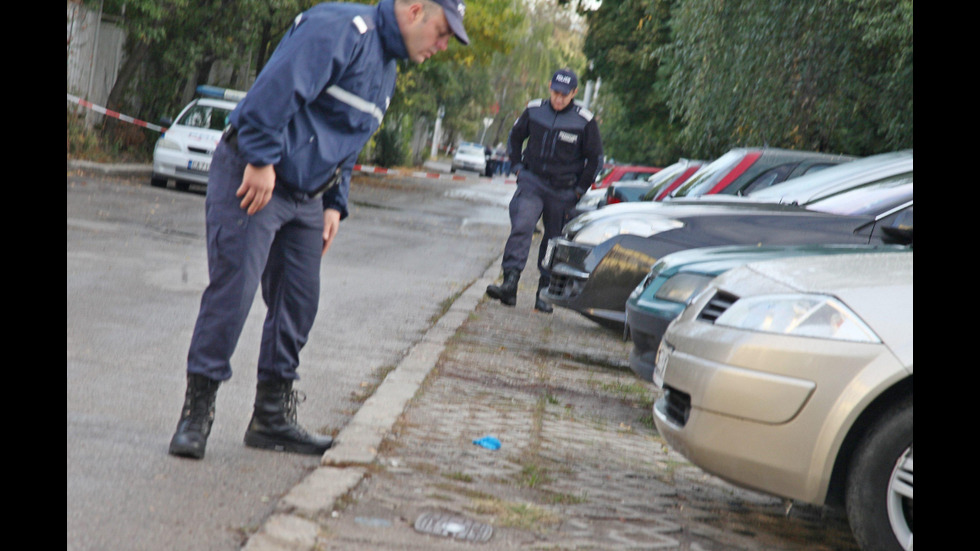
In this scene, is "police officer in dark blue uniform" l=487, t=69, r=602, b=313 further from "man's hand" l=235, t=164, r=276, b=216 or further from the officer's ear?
"man's hand" l=235, t=164, r=276, b=216

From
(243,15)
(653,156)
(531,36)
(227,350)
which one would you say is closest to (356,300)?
(227,350)

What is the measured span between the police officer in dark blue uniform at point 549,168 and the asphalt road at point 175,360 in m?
0.71

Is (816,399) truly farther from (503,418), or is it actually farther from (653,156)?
(653,156)

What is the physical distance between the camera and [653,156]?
39344mm

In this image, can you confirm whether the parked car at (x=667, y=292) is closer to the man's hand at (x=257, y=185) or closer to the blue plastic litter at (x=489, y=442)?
the blue plastic litter at (x=489, y=442)

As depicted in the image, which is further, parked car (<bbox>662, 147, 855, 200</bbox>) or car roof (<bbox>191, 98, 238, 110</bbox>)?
car roof (<bbox>191, 98, 238, 110</bbox>)

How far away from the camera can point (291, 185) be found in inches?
167

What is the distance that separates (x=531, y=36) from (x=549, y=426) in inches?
2183

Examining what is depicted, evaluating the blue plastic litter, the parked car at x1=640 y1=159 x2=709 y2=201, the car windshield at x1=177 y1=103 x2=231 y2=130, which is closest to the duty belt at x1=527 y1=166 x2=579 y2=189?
the parked car at x1=640 y1=159 x2=709 y2=201

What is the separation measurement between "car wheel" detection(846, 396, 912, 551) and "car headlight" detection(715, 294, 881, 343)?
265 millimetres

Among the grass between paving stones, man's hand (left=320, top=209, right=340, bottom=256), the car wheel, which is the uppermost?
man's hand (left=320, top=209, right=340, bottom=256)

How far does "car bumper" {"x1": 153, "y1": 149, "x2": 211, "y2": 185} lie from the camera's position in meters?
18.6
